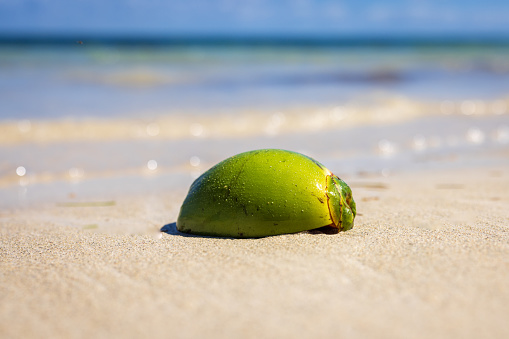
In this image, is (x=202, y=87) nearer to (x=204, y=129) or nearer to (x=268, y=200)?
(x=204, y=129)

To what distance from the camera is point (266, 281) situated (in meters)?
1.94

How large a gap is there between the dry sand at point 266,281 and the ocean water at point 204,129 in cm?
136

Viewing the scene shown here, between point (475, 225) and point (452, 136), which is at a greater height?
point (452, 136)

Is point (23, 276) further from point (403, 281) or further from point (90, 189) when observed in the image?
point (90, 189)

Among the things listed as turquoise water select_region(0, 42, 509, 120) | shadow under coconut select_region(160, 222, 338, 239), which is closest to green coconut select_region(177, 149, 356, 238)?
shadow under coconut select_region(160, 222, 338, 239)

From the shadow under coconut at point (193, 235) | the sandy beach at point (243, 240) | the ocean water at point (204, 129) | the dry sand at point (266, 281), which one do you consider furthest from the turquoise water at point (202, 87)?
the dry sand at point (266, 281)

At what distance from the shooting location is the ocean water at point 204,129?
4438 millimetres

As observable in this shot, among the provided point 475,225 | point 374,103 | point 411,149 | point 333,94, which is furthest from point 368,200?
point 333,94

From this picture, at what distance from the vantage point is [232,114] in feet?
25.3

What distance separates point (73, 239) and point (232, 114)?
5.25 m

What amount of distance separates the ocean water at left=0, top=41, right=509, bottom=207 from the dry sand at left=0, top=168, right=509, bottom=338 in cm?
136

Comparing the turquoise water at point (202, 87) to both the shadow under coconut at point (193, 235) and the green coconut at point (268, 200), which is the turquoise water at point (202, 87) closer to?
the shadow under coconut at point (193, 235)

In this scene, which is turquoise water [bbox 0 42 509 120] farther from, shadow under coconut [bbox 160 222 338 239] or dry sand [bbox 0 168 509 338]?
dry sand [bbox 0 168 509 338]

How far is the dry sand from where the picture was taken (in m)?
1.64
